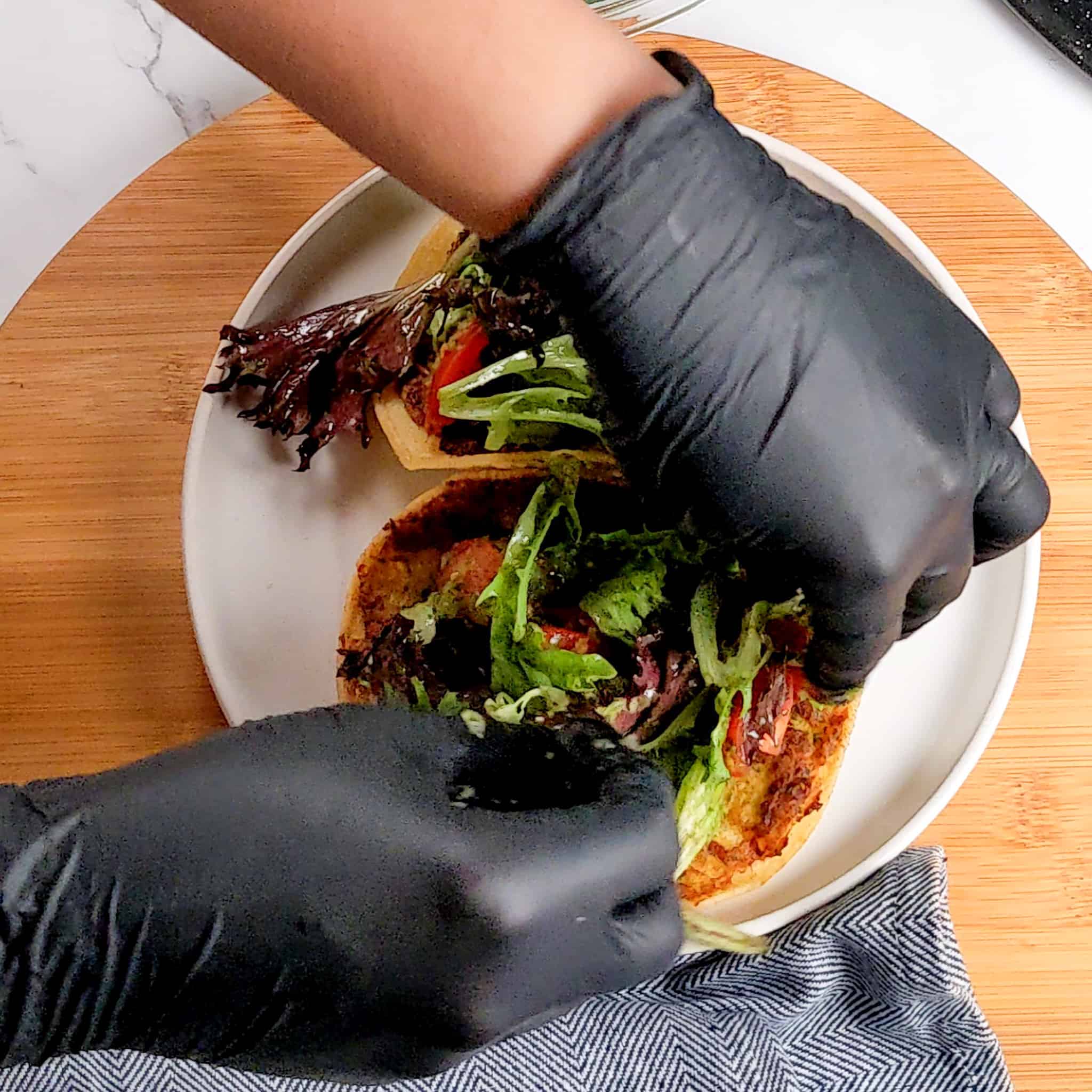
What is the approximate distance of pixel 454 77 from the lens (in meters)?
0.91

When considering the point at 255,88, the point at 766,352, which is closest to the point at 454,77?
the point at 766,352

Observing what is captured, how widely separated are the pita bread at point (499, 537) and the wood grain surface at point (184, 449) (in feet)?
0.65

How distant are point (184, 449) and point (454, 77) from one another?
87 cm

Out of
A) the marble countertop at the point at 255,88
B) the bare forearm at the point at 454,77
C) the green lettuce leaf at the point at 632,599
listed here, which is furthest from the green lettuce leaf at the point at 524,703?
the marble countertop at the point at 255,88

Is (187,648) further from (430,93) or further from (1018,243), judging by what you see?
(1018,243)

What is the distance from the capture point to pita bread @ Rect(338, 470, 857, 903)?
1.41 m

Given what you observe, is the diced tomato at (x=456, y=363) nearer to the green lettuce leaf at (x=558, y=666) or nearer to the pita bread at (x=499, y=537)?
the pita bread at (x=499, y=537)

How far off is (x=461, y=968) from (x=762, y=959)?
0.58 metres

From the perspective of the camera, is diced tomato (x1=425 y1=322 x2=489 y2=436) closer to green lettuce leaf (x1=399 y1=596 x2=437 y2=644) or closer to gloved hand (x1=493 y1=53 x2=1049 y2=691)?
green lettuce leaf (x1=399 y1=596 x2=437 y2=644)

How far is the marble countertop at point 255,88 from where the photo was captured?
1854 millimetres

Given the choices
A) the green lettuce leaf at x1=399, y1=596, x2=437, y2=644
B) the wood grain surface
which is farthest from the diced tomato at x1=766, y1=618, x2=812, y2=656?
the green lettuce leaf at x1=399, y1=596, x2=437, y2=644

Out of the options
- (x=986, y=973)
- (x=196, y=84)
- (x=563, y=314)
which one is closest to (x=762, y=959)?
(x=986, y=973)

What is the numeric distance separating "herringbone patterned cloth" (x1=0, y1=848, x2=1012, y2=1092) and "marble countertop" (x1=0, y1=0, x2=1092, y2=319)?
114 cm

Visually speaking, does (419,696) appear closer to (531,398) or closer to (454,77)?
(531,398)
